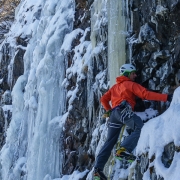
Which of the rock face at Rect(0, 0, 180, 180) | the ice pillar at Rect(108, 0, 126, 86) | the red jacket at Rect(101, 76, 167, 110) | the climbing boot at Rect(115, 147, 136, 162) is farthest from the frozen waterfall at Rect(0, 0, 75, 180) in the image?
the climbing boot at Rect(115, 147, 136, 162)

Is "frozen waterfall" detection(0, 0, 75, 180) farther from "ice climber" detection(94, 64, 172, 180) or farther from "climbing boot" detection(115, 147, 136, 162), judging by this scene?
"climbing boot" detection(115, 147, 136, 162)

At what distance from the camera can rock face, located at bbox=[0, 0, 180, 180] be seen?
6.23 meters

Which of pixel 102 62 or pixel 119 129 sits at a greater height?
pixel 102 62

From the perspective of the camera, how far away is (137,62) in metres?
6.68

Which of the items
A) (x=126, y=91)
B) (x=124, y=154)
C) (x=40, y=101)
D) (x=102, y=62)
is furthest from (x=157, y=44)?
(x=40, y=101)

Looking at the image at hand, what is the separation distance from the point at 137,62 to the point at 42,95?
348 cm

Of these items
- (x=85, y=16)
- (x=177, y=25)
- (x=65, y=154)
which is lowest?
(x=65, y=154)

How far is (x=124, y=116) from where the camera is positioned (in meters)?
5.61

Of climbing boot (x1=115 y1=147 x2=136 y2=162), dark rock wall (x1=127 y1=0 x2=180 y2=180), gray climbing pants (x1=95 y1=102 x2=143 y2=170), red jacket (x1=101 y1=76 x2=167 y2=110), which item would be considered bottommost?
climbing boot (x1=115 y1=147 x2=136 y2=162)

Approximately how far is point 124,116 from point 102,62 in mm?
2370

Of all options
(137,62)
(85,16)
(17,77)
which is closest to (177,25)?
(137,62)

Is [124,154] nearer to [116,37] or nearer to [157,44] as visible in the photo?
[157,44]

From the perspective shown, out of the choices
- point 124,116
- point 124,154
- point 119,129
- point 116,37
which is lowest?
point 124,154

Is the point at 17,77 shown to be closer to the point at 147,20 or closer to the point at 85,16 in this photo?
the point at 85,16
